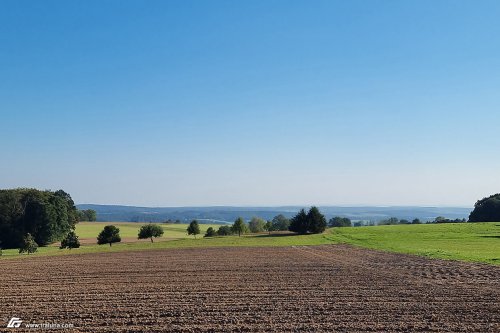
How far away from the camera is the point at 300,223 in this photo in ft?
297

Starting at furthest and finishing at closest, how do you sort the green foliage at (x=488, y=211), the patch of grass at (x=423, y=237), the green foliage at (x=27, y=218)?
the green foliage at (x=488, y=211) < the green foliage at (x=27, y=218) < the patch of grass at (x=423, y=237)

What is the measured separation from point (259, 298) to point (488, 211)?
122 meters

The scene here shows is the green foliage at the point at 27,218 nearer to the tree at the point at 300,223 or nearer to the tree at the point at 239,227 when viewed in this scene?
the tree at the point at 239,227

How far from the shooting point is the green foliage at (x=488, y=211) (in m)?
124

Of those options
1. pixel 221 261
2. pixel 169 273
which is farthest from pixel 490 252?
pixel 169 273

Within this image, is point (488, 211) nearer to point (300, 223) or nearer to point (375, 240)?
point (300, 223)

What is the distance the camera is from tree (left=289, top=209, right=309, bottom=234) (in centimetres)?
9000

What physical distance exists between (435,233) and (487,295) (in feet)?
210

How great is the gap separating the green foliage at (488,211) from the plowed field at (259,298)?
→ 318ft

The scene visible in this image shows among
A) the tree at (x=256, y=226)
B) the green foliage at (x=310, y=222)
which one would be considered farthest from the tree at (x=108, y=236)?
the tree at (x=256, y=226)

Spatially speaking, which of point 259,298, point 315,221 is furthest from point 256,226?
point 259,298

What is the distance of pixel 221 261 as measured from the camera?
44.7 meters

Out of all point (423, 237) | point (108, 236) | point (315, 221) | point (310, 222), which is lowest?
point (108, 236)

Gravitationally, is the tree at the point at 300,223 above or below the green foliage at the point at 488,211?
below
